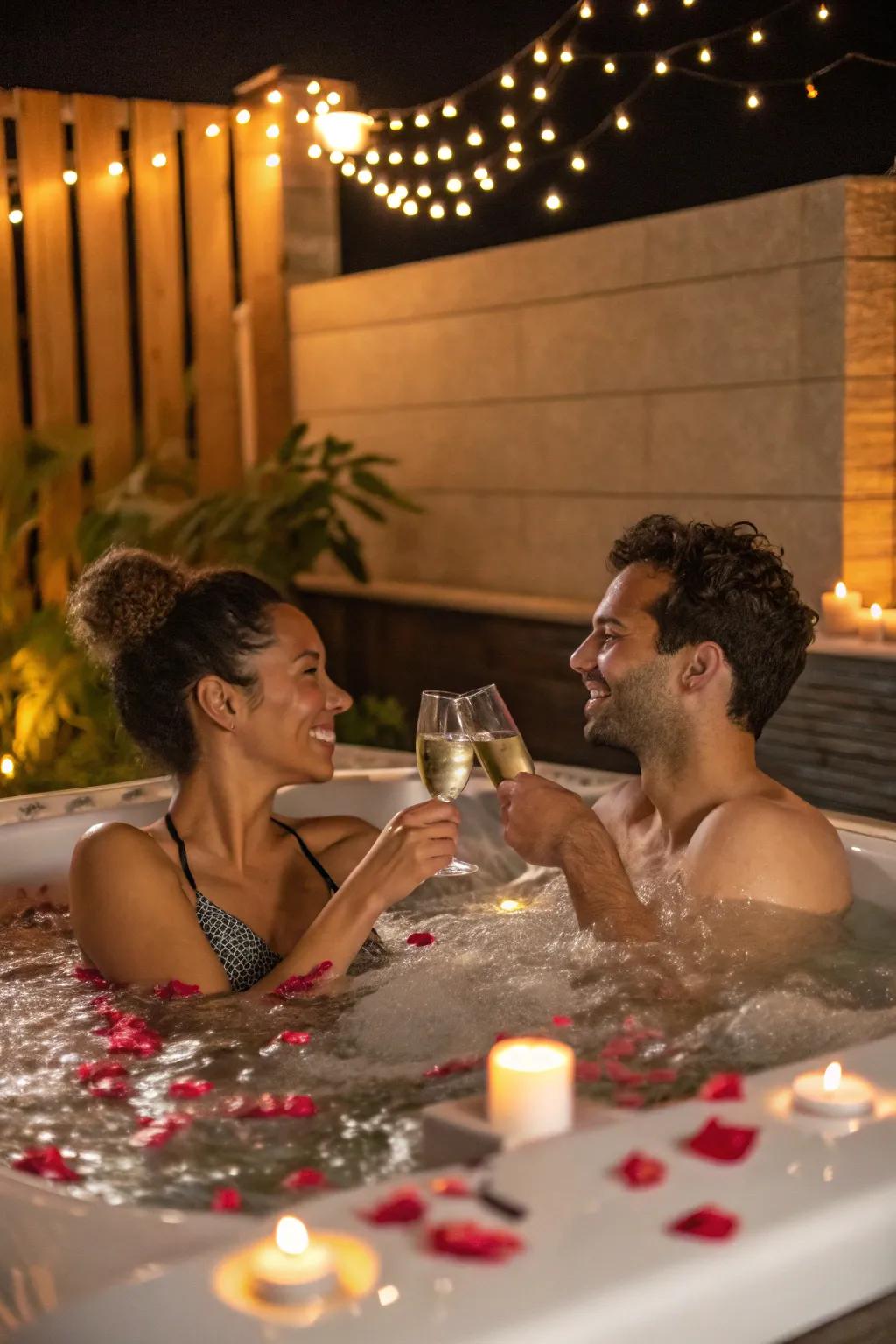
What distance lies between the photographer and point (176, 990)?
2.08m

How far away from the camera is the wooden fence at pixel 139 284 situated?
18.5 ft

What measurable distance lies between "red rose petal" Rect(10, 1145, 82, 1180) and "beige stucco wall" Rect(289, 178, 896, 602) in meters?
3.06

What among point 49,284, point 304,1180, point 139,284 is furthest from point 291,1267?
point 139,284

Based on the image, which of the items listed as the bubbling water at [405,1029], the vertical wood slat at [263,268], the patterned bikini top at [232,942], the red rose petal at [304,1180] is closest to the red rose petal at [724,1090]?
the bubbling water at [405,1029]

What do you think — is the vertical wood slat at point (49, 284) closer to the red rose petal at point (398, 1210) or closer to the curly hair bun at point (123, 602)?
the curly hair bun at point (123, 602)

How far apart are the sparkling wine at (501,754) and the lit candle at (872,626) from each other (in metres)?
1.89

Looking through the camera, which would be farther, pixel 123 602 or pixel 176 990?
pixel 123 602

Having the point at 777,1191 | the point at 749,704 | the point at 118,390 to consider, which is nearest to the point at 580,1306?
the point at 777,1191

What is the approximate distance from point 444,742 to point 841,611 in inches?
87.1

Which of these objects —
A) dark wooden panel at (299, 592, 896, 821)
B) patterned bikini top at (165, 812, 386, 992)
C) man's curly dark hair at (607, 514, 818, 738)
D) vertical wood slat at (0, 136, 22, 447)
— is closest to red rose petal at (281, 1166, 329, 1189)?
patterned bikini top at (165, 812, 386, 992)

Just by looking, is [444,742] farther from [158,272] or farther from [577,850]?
[158,272]

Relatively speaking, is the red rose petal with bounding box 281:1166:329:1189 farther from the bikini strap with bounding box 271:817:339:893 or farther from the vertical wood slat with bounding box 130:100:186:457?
the vertical wood slat with bounding box 130:100:186:457

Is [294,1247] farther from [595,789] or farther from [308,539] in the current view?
[308,539]

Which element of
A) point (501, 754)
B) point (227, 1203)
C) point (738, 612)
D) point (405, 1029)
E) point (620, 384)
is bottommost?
point (405, 1029)
